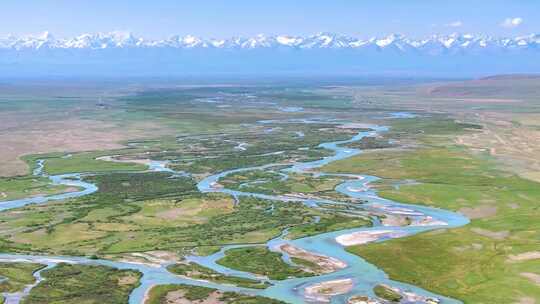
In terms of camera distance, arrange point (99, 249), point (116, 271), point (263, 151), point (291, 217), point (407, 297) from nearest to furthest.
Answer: point (407, 297), point (116, 271), point (99, 249), point (291, 217), point (263, 151)

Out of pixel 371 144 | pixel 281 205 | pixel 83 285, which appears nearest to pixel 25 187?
pixel 281 205

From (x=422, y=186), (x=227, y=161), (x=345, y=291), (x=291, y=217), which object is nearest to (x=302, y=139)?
(x=227, y=161)

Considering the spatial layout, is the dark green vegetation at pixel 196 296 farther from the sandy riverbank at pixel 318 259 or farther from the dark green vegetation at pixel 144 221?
the dark green vegetation at pixel 144 221

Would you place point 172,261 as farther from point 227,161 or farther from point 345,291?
point 227,161

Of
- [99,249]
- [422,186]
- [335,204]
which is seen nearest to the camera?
[99,249]

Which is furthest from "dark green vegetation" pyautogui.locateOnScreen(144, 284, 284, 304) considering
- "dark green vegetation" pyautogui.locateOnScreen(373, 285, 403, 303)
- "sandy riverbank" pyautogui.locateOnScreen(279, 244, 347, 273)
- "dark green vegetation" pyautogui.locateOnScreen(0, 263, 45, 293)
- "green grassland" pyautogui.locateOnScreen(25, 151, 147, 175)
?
"green grassland" pyautogui.locateOnScreen(25, 151, 147, 175)

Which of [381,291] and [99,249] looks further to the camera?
[99,249]

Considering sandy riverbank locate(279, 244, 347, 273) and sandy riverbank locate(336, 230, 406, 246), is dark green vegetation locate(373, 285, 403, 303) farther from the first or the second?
sandy riverbank locate(336, 230, 406, 246)

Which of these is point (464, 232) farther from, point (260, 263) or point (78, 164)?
point (78, 164)
